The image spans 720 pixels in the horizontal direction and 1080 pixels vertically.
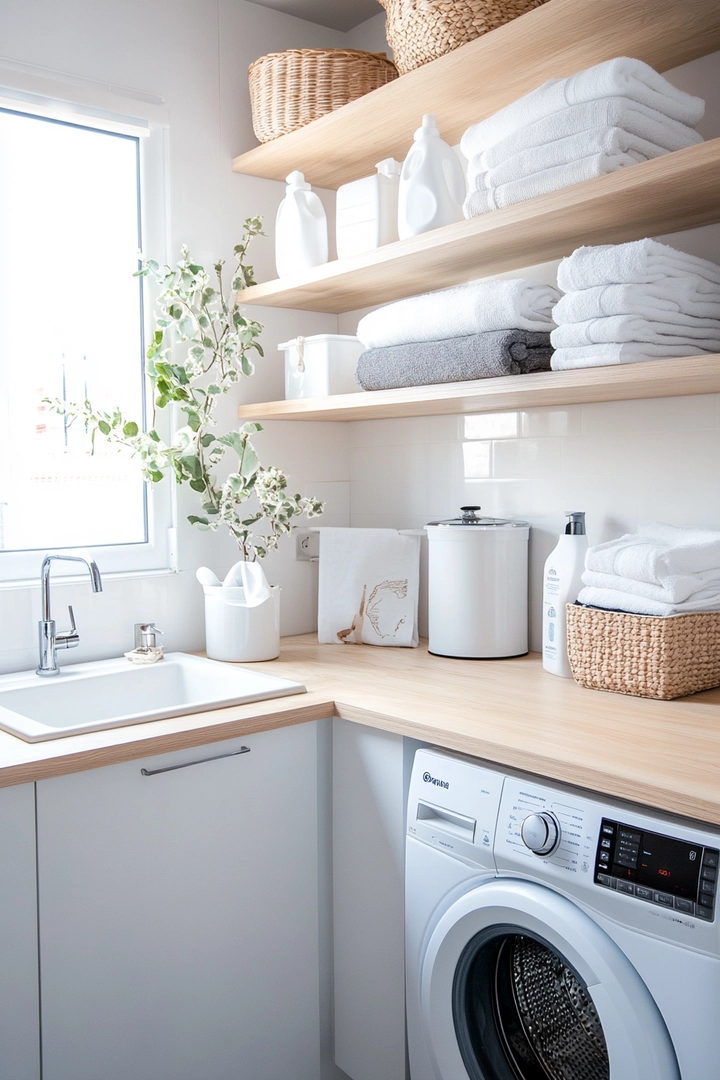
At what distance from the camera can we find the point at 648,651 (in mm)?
1651

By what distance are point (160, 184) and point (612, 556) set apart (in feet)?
4.62

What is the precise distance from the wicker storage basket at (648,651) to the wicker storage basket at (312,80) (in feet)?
4.30

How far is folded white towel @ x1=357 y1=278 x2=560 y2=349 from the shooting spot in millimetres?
1737

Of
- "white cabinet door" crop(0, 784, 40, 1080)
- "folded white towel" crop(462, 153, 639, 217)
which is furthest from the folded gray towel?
"white cabinet door" crop(0, 784, 40, 1080)

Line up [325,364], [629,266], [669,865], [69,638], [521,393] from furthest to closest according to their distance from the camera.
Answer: [325,364]
[69,638]
[521,393]
[629,266]
[669,865]

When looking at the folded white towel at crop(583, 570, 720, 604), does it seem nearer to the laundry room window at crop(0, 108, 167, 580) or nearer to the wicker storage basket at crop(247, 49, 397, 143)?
the laundry room window at crop(0, 108, 167, 580)

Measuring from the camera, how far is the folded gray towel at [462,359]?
174 centimetres

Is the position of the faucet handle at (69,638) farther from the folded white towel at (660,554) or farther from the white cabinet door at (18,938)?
the folded white towel at (660,554)

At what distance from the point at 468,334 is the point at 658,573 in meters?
0.58

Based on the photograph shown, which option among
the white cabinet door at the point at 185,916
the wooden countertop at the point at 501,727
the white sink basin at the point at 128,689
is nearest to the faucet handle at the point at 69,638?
the white sink basin at the point at 128,689

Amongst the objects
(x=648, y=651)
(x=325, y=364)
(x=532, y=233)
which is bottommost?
(x=648, y=651)

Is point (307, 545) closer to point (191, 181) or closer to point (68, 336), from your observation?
point (68, 336)

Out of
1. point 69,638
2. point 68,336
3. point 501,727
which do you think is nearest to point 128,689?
point 69,638

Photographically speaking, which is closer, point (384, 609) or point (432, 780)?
point (432, 780)
